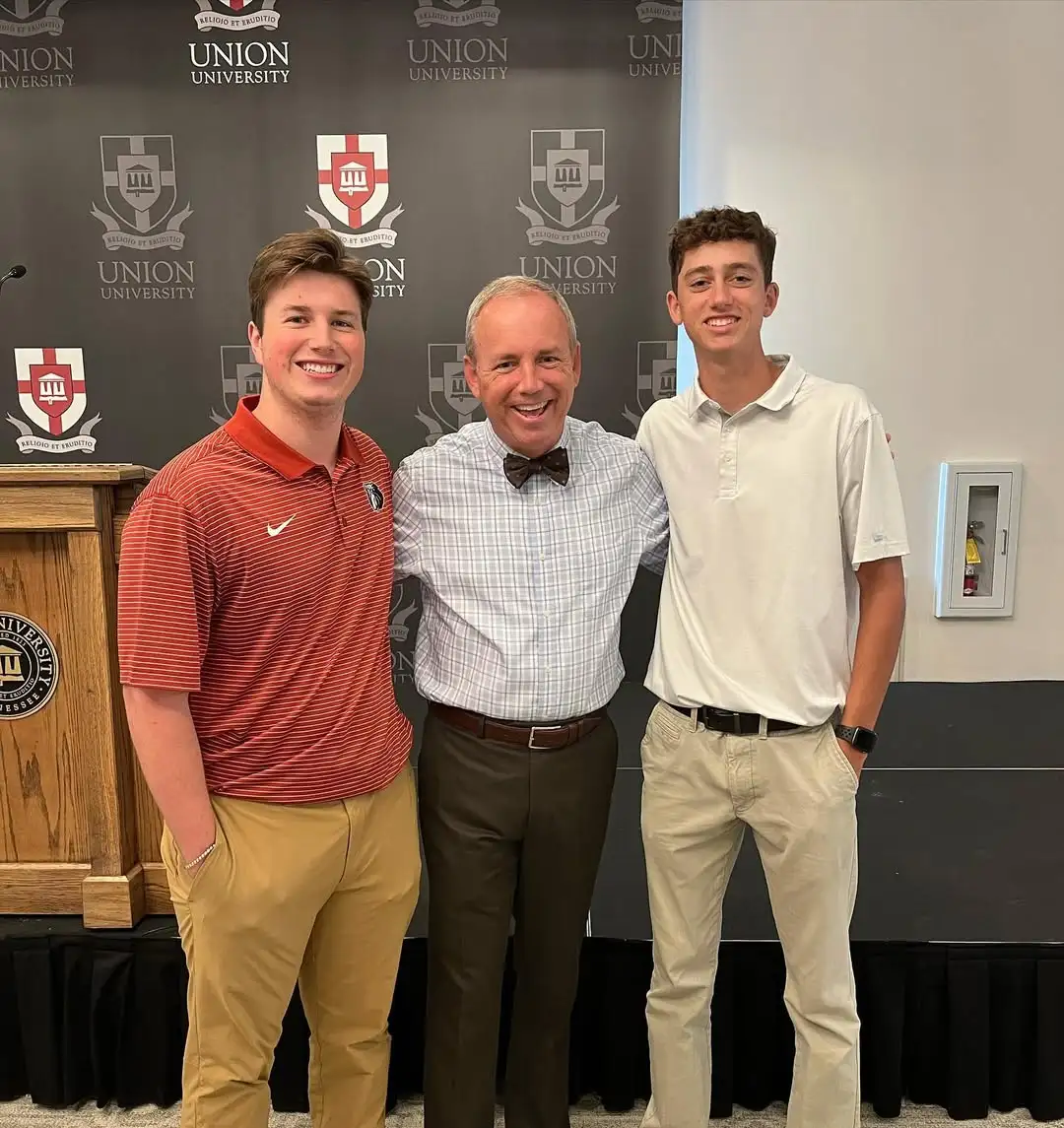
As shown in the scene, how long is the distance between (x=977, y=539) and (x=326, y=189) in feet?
9.47

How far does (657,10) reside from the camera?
10.6 feet

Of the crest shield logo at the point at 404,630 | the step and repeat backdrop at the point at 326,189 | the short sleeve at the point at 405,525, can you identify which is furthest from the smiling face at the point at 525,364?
the crest shield logo at the point at 404,630

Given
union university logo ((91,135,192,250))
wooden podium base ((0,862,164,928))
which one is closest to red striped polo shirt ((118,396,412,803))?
wooden podium base ((0,862,164,928))

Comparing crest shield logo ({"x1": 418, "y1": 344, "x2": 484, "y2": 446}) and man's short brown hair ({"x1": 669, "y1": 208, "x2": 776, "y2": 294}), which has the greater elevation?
man's short brown hair ({"x1": 669, "y1": 208, "x2": 776, "y2": 294})

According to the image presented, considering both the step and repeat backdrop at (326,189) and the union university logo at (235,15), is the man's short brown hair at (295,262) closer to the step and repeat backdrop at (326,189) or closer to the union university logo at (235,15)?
the step and repeat backdrop at (326,189)

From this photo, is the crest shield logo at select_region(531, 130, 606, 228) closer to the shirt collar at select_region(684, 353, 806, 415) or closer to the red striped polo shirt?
the shirt collar at select_region(684, 353, 806, 415)

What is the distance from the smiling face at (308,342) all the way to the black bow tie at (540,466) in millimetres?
295

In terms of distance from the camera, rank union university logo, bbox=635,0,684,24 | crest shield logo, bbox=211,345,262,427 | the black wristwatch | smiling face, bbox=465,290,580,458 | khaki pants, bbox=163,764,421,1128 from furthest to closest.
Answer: crest shield logo, bbox=211,345,262,427
union university logo, bbox=635,0,684,24
the black wristwatch
smiling face, bbox=465,290,580,458
khaki pants, bbox=163,764,421,1128

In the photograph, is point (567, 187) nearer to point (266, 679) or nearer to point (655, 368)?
point (655, 368)

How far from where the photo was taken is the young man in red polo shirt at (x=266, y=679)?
123cm

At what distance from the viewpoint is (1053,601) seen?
11.8 ft

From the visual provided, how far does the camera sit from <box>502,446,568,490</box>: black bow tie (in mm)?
1469

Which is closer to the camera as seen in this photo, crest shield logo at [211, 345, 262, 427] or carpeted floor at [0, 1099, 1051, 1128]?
carpeted floor at [0, 1099, 1051, 1128]

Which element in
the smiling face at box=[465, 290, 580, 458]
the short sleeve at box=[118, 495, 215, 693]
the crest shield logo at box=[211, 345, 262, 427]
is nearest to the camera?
the short sleeve at box=[118, 495, 215, 693]
